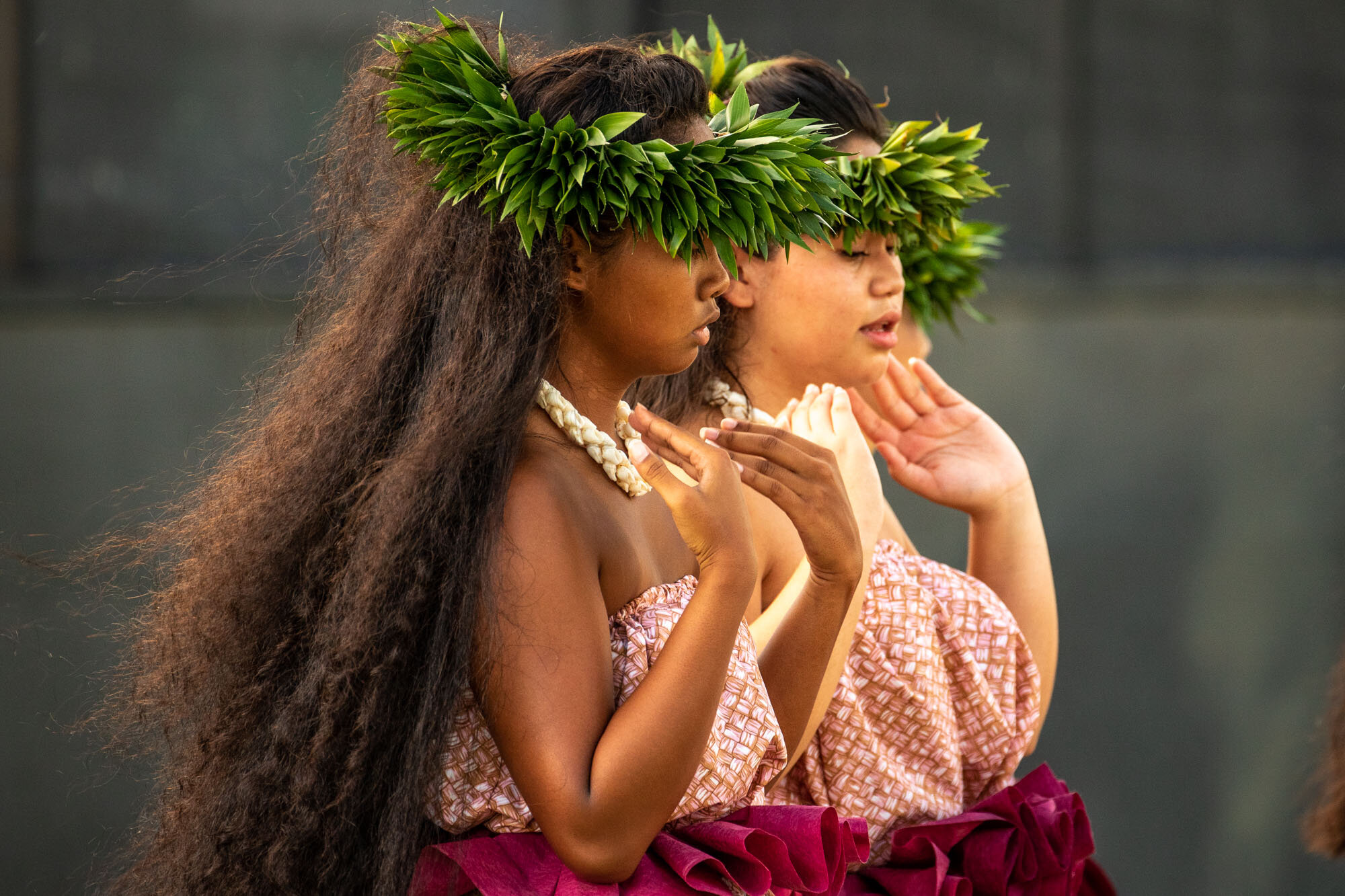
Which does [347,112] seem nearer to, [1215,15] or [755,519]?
[755,519]

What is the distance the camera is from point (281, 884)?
142 centimetres

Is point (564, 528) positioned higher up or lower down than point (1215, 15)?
lower down

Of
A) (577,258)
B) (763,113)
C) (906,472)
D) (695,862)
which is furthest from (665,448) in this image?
(906,472)

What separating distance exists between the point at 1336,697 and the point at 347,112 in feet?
6.63

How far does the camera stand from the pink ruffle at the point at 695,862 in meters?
1.44

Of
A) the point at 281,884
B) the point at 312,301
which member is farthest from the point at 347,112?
the point at 281,884

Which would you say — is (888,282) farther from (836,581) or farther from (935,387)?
(836,581)

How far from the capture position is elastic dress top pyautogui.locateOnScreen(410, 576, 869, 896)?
4.78 ft

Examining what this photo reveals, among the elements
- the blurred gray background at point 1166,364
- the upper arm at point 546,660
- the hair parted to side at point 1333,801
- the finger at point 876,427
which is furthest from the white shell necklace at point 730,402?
the blurred gray background at point 1166,364

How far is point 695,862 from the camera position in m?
1.46

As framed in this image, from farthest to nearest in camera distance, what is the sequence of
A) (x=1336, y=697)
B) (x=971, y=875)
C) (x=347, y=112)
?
(x=1336, y=697)
(x=971, y=875)
(x=347, y=112)

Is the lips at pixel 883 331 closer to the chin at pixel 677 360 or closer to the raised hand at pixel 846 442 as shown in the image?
the raised hand at pixel 846 442

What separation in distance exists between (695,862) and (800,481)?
45 centimetres

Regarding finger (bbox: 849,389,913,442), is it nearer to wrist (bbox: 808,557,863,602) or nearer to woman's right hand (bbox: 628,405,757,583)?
wrist (bbox: 808,557,863,602)
